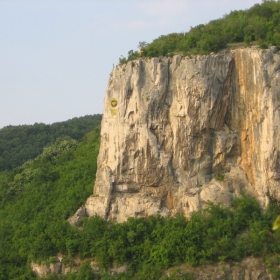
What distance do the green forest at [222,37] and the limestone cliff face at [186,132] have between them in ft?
2.78

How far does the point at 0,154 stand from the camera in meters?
42.8

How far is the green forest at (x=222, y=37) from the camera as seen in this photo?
22.3 metres

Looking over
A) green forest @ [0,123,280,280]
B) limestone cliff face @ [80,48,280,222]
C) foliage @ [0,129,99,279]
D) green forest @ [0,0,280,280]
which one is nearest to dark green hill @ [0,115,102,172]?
foliage @ [0,129,99,279]

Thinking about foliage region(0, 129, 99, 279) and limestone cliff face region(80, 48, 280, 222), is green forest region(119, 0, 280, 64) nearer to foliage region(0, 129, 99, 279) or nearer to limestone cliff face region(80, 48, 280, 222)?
limestone cliff face region(80, 48, 280, 222)

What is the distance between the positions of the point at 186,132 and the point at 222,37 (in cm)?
397

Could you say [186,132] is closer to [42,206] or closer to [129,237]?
[129,237]

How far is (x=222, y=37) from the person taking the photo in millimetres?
22641

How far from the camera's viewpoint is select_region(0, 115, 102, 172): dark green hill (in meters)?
41.8

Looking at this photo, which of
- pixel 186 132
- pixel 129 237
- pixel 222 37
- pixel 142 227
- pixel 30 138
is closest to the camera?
pixel 129 237

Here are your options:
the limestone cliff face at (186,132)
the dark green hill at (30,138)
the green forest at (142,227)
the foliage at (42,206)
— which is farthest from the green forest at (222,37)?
the dark green hill at (30,138)

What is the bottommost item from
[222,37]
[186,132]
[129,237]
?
[129,237]

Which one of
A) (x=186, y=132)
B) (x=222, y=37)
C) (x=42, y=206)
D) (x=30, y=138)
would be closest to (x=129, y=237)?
(x=186, y=132)

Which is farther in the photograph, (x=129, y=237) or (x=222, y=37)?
(x=222, y=37)

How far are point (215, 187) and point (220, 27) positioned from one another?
6.73 metres
